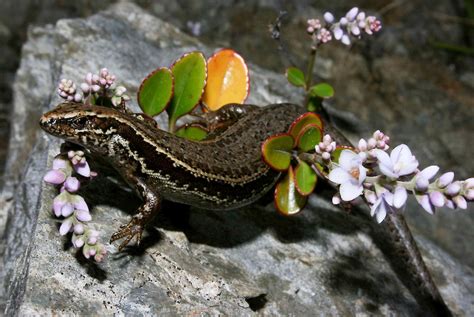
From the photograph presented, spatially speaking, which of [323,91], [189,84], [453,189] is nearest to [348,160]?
[453,189]

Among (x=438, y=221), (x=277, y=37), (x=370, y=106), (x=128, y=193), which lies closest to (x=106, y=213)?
(x=128, y=193)

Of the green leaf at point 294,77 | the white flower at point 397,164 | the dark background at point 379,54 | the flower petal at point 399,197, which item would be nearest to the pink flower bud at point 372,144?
the white flower at point 397,164

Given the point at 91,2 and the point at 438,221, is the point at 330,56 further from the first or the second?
the point at 91,2

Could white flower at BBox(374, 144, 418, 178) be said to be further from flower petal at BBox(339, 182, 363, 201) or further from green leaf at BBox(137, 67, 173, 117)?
green leaf at BBox(137, 67, 173, 117)

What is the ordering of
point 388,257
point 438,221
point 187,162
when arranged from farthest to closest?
1. point 438,221
2. point 388,257
3. point 187,162

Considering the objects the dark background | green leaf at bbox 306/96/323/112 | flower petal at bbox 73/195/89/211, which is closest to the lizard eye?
flower petal at bbox 73/195/89/211

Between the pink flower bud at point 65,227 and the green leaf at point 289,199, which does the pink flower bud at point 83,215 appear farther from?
the green leaf at point 289,199

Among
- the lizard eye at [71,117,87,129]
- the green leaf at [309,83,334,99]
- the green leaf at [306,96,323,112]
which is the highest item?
the green leaf at [309,83,334,99]
